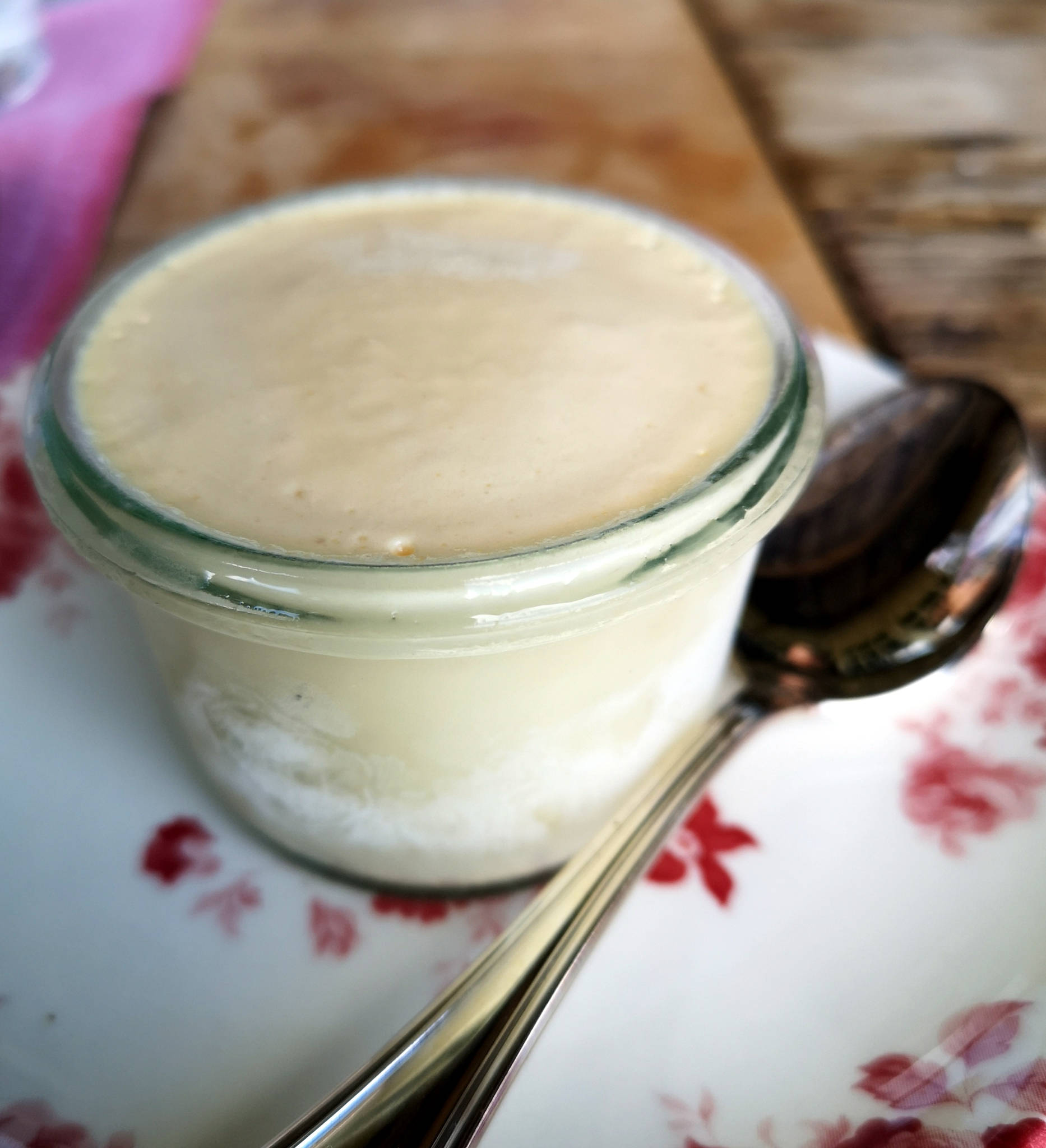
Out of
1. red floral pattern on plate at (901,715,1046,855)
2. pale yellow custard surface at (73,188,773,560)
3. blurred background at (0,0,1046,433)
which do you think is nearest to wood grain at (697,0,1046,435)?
blurred background at (0,0,1046,433)

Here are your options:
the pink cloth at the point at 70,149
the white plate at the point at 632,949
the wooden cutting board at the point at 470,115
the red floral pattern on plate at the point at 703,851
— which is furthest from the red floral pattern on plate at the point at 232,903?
the wooden cutting board at the point at 470,115

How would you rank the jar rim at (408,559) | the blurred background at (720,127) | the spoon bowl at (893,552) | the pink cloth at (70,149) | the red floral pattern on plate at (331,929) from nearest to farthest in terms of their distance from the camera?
the jar rim at (408,559), the red floral pattern on plate at (331,929), the spoon bowl at (893,552), the pink cloth at (70,149), the blurred background at (720,127)

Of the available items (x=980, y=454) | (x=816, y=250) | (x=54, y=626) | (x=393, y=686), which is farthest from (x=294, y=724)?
(x=816, y=250)

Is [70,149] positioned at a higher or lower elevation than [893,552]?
higher

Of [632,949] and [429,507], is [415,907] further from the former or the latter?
[429,507]

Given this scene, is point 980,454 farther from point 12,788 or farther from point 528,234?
point 12,788

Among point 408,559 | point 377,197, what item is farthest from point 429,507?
point 377,197

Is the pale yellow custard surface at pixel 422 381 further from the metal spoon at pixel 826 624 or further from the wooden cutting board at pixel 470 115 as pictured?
the wooden cutting board at pixel 470 115
